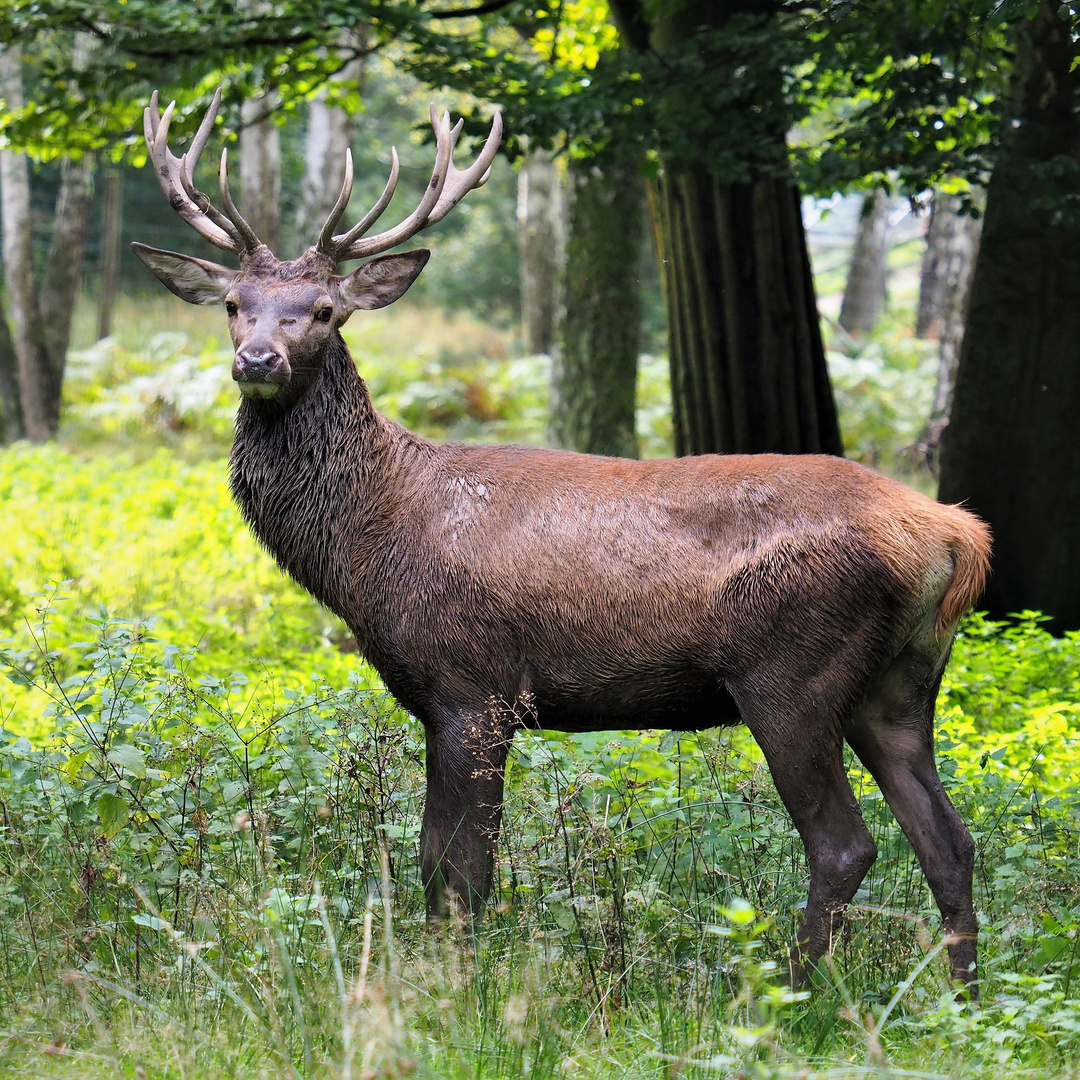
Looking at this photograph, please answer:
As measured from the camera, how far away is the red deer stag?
13.5ft

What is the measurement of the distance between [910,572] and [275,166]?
38.8 ft

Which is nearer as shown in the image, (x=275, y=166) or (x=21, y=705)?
(x=21, y=705)

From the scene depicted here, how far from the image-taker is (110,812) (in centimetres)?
420

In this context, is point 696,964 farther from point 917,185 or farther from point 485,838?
point 917,185

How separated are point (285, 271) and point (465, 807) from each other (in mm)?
2078

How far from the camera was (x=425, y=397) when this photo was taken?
17469mm

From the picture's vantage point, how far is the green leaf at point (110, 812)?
4.19 meters

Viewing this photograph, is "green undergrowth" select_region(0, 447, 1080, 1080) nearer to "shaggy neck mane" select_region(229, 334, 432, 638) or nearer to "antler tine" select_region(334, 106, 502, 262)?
"shaggy neck mane" select_region(229, 334, 432, 638)

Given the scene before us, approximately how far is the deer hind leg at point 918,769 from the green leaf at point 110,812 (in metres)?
2.48

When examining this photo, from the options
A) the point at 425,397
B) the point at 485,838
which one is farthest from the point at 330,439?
the point at 425,397

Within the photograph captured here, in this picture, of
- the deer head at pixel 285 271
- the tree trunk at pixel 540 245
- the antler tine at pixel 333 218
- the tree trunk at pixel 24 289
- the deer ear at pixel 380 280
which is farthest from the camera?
the tree trunk at pixel 540 245

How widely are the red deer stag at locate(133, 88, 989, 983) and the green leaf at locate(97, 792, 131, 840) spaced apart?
952 mm

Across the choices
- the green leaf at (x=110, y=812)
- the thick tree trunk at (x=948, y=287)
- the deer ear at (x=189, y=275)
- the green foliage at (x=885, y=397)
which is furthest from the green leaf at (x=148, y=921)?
the green foliage at (x=885, y=397)

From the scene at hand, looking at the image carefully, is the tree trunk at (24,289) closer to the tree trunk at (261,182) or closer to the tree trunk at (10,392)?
the tree trunk at (10,392)
